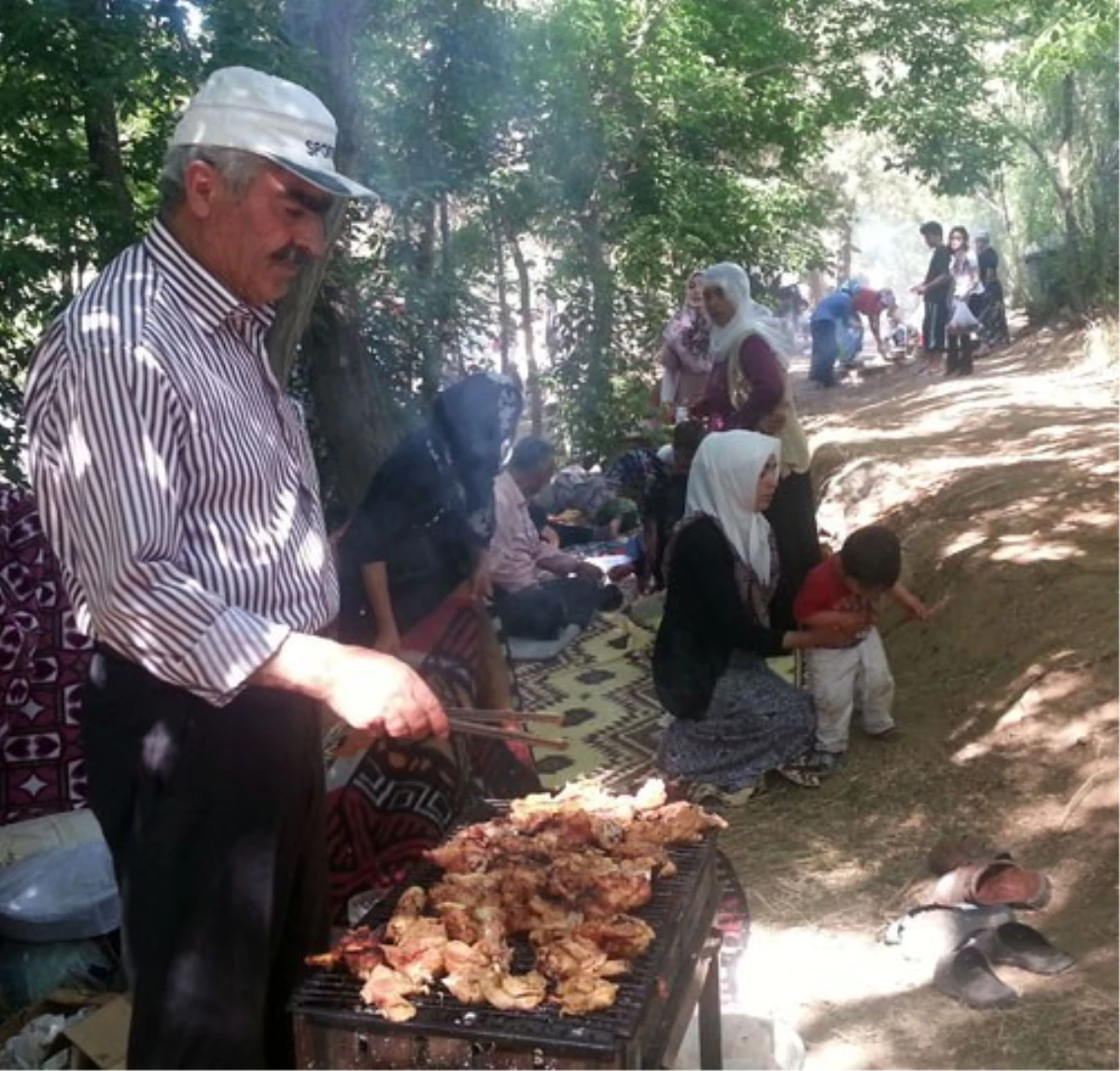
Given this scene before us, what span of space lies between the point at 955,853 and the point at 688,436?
12.0ft

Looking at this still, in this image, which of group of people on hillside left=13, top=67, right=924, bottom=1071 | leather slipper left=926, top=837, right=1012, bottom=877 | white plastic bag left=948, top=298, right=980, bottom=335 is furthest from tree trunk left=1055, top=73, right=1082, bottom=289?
group of people on hillside left=13, top=67, right=924, bottom=1071

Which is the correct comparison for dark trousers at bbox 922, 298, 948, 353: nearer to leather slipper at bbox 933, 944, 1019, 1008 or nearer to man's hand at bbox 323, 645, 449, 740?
leather slipper at bbox 933, 944, 1019, 1008

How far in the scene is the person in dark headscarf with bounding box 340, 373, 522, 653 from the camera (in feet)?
15.1

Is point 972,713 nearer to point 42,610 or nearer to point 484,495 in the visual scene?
point 484,495

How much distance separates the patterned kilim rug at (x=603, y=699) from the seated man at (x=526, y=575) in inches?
8.8

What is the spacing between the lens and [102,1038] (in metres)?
3.08

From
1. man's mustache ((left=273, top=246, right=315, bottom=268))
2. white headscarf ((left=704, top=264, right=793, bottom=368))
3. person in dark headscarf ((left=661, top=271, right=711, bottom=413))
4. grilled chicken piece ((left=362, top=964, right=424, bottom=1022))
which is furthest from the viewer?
person in dark headscarf ((left=661, top=271, right=711, bottom=413))

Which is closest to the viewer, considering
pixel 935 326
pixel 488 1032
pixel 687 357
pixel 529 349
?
pixel 488 1032

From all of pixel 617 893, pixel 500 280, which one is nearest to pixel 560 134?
pixel 500 280

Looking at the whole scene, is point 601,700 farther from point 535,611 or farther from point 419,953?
point 419,953

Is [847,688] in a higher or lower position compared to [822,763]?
higher

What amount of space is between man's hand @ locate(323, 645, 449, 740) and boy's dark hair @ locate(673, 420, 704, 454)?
5.63 meters

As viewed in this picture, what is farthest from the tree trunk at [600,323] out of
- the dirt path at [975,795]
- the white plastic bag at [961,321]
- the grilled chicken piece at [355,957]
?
the grilled chicken piece at [355,957]

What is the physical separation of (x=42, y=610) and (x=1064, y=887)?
3583mm
